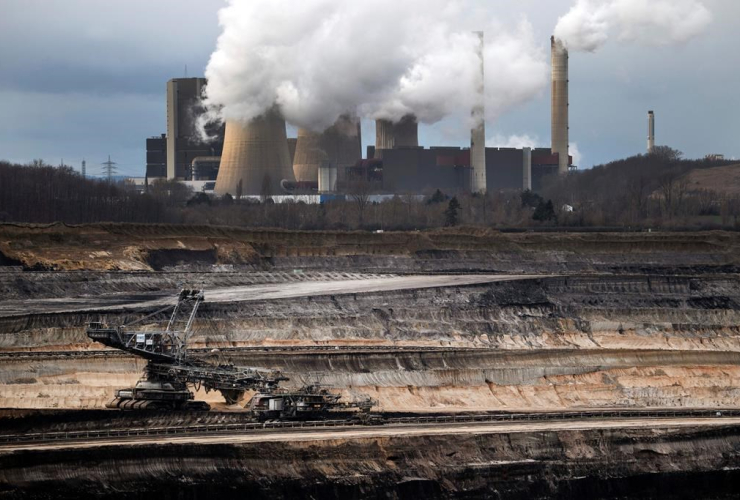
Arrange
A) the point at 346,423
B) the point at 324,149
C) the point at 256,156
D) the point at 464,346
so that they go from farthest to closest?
the point at 324,149 < the point at 256,156 < the point at 464,346 < the point at 346,423

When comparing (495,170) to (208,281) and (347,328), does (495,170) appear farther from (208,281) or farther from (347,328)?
(347,328)

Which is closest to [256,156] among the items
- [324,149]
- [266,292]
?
[324,149]

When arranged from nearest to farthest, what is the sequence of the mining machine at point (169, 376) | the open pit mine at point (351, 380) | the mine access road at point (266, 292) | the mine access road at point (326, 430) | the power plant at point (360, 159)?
the open pit mine at point (351, 380) → the mine access road at point (326, 430) → the mining machine at point (169, 376) → the mine access road at point (266, 292) → the power plant at point (360, 159)

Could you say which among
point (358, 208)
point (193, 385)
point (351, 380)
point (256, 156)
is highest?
point (256, 156)

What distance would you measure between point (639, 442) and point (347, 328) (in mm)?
23964

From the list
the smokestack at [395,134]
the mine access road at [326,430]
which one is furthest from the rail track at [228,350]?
the smokestack at [395,134]

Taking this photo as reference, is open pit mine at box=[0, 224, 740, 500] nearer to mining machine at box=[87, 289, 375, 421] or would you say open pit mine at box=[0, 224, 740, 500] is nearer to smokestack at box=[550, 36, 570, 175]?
mining machine at box=[87, 289, 375, 421]

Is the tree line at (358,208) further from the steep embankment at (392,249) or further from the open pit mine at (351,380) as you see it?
the open pit mine at (351,380)

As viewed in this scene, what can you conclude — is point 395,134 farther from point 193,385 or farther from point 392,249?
point 193,385

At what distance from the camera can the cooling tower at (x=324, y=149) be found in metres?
151

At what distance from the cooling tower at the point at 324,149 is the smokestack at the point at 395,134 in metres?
2.89

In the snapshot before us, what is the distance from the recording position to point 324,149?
15288 centimetres

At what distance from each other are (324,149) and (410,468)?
4654 inches

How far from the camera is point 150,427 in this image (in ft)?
127
